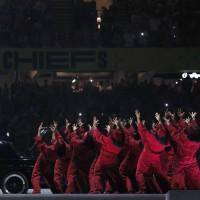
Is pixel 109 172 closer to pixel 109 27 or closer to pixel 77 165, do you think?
pixel 77 165

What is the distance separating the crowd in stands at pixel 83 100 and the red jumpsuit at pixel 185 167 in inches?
447

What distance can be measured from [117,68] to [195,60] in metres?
3.07

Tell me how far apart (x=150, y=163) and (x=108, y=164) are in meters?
1.01

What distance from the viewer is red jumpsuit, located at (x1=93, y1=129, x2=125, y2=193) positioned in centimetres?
1395

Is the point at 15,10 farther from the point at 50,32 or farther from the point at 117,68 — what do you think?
the point at 117,68

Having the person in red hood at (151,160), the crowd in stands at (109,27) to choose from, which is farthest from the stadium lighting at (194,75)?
the person in red hood at (151,160)

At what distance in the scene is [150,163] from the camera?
13.4 metres

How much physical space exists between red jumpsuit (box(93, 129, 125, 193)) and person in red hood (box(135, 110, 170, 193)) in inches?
27.4

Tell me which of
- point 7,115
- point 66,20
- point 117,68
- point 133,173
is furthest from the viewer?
point 66,20

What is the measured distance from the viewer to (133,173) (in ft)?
46.6

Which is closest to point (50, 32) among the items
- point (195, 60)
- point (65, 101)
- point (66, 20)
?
point (66, 20)

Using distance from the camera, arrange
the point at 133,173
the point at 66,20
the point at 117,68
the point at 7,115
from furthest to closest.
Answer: the point at 66,20
the point at 117,68
the point at 7,115
the point at 133,173

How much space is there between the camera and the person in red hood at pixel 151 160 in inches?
527

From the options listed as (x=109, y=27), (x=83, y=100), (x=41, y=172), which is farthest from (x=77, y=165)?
(x=109, y=27)
